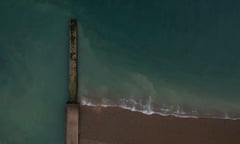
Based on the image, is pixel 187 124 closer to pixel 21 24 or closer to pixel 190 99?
pixel 190 99

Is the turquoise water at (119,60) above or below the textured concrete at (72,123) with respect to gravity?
above

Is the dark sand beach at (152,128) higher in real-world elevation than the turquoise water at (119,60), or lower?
lower

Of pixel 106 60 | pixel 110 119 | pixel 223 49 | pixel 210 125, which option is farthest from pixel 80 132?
pixel 223 49

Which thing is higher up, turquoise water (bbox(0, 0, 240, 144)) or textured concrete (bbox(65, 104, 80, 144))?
turquoise water (bbox(0, 0, 240, 144))
